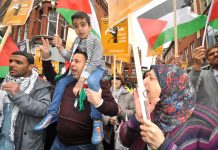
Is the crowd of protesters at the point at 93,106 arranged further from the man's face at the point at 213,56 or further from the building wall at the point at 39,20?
the building wall at the point at 39,20

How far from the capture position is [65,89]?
269cm

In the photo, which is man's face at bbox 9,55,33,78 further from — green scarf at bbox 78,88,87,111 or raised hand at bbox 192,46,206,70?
raised hand at bbox 192,46,206,70

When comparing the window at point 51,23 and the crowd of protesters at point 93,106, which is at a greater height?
the window at point 51,23

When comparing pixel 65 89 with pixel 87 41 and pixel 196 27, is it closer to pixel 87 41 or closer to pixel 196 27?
pixel 87 41

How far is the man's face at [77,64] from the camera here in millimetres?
2684

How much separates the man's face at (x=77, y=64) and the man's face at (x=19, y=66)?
0.61 m

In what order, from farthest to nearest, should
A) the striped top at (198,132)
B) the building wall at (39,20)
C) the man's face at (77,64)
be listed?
the building wall at (39,20) → the man's face at (77,64) → the striped top at (198,132)

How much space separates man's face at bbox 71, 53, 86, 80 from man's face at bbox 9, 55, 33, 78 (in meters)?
0.61

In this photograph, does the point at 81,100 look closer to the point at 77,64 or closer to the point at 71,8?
the point at 77,64

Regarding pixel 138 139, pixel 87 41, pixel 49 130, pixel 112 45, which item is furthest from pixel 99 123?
pixel 112 45

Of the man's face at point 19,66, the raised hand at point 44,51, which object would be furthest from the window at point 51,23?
the man's face at point 19,66

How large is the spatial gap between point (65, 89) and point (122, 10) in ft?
4.18

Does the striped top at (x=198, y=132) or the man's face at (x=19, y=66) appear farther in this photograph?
the man's face at (x=19, y=66)

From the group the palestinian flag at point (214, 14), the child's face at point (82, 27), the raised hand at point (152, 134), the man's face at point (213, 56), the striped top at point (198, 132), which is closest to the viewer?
the raised hand at point (152, 134)
